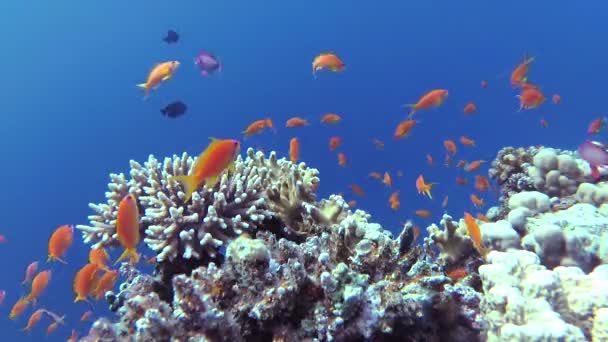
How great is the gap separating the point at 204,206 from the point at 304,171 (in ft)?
3.55

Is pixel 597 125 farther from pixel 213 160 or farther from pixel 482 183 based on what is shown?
pixel 213 160

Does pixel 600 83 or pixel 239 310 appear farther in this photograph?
pixel 600 83

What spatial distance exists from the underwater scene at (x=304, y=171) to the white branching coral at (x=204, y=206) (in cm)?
2

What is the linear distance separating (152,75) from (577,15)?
7265cm

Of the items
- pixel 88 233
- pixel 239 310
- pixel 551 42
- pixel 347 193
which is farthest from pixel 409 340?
pixel 551 42

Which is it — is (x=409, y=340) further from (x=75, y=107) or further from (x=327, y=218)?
(x=75, y=107)

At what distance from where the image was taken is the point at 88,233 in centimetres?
439

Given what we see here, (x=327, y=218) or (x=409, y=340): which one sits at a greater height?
(x=327, y=218)

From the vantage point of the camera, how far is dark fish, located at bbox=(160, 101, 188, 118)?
883cm

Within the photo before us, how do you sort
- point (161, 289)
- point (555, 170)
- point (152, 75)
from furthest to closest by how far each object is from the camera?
1. point (152, 75)
2. point (555, 170)
3. point (161, 289)

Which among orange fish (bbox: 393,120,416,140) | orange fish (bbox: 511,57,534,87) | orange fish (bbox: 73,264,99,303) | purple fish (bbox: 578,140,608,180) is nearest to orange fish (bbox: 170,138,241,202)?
orange fish (bbox: 73,264,99,303)

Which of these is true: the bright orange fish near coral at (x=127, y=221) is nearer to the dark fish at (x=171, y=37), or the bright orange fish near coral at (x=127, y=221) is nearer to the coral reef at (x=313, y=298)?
the coral reef at (x=313, y=298)

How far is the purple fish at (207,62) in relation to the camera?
27.7 ft

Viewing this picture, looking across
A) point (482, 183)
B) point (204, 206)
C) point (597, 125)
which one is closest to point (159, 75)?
point (204, 206)
